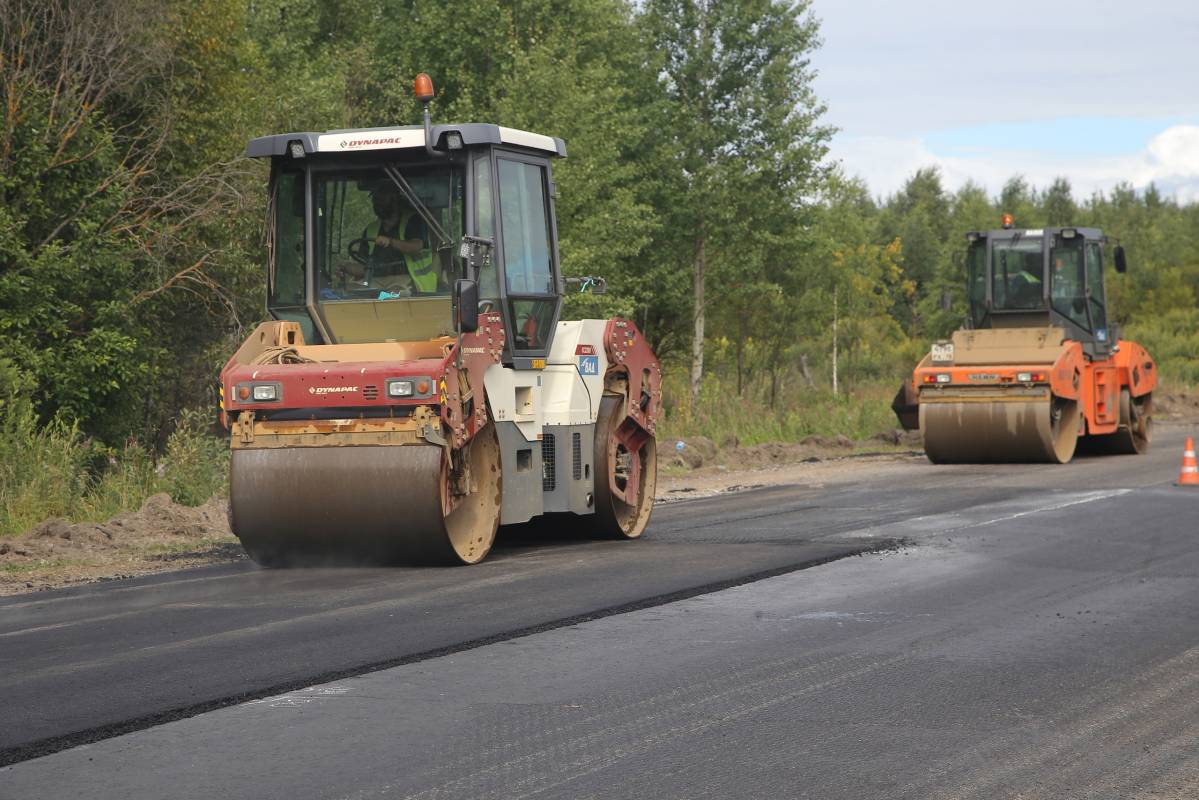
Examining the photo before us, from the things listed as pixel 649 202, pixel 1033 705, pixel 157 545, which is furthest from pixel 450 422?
pixel 649 202

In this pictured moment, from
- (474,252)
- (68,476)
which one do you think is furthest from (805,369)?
(474,252)

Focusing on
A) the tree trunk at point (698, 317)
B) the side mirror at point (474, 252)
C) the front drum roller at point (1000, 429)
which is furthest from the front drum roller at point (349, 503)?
the tree trunk at point (698, 317)

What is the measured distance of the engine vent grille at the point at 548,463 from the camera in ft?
37.9

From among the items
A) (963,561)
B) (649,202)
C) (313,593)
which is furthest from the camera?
(649,202)

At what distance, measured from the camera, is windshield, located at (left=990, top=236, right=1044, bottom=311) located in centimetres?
2212

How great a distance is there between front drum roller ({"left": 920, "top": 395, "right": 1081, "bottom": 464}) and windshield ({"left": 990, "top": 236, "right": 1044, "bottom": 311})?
86.4 inches

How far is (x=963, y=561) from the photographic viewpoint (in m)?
10.8

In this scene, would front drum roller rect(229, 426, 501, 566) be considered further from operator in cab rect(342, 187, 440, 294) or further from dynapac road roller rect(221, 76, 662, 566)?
operator in cab rect(342, 187, 440, 294)

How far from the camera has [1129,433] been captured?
2234 centimetres

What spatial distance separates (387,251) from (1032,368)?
36.9 ft

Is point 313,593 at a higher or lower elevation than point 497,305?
lower

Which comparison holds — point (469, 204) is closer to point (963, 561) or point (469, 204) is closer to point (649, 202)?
point (963, 561)

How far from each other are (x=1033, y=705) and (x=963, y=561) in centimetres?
465

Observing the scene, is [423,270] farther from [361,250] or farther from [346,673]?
[346,673]
